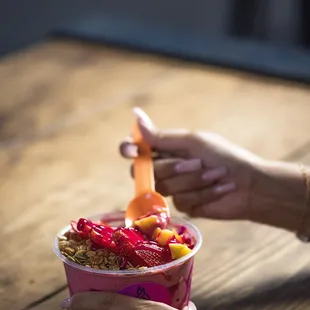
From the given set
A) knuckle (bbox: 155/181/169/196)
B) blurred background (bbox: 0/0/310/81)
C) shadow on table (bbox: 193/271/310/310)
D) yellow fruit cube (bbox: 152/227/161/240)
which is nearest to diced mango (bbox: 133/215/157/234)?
yellow fruit cube (bbox: 152/227/161/240)

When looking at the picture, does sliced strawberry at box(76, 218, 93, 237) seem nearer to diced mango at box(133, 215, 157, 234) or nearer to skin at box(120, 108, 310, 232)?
diced mango at box(133, 215, 157, 234)

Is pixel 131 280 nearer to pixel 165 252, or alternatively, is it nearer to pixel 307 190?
pixel 165 252

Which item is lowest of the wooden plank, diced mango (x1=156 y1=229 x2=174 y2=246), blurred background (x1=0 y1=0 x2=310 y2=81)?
blurred background (x1=0 y1=0 x2=310 y2=81)

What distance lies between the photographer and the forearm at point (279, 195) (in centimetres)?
101

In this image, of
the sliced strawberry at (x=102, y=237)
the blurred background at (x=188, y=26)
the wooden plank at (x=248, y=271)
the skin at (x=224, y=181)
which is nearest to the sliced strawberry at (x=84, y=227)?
the sliced strawberry at (x=102, y=237)

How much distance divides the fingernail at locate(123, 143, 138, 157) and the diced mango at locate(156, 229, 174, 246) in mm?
312

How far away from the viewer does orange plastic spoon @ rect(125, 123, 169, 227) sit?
3.03 feet

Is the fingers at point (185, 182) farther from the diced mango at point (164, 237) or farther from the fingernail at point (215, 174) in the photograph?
the diced mango at point (164, 237)

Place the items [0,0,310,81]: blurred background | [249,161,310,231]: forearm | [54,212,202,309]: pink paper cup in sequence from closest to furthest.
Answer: [54,212,202,309]: pink paper cup < [249,161,310,231]: forearm < [0,0,310,81]: blurred background

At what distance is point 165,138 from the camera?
1.06 meters

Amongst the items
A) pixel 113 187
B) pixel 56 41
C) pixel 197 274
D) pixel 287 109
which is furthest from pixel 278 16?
pixel 197 274

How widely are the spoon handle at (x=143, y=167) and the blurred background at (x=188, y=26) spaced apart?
0.62 metres

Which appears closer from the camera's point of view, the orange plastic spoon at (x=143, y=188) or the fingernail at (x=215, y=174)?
the orange plastic spoon at (x=143, y=188)

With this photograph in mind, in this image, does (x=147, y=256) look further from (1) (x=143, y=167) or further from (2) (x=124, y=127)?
(2) (x=124, y=127)
